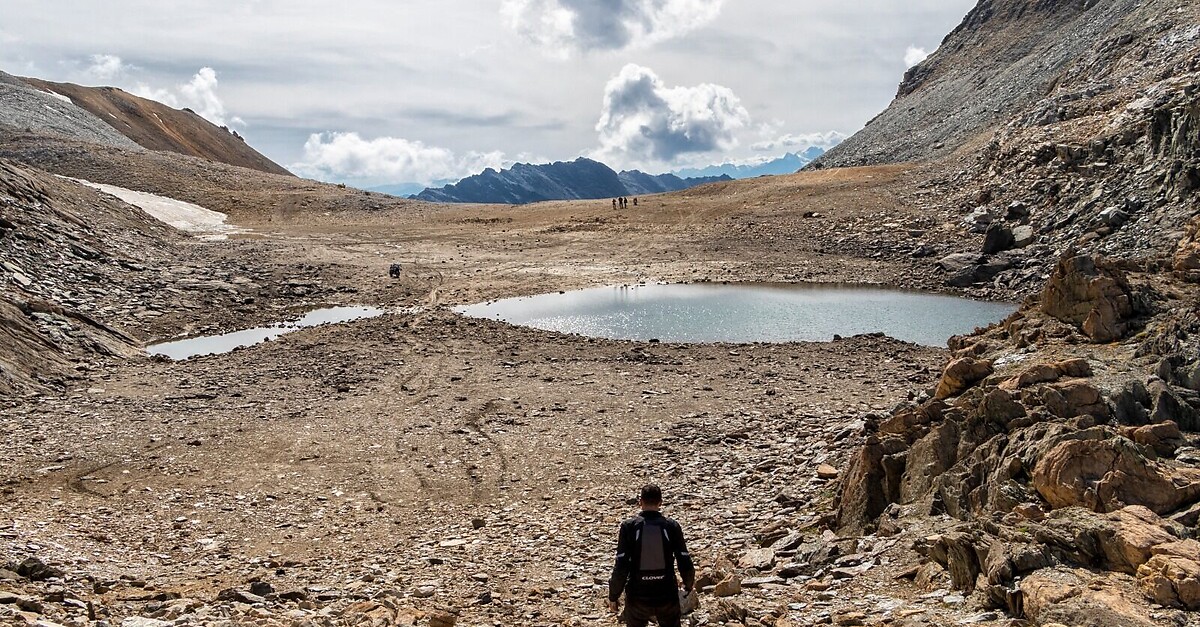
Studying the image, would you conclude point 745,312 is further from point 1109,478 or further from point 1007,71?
point 1007,71

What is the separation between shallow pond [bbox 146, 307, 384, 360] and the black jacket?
21.7m

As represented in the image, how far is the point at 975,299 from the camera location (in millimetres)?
35406

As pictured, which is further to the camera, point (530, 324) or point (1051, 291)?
point (530, 324)

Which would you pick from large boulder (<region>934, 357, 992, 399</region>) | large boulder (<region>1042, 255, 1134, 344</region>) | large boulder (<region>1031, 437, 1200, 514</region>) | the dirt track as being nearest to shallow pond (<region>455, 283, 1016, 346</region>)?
the dirt track

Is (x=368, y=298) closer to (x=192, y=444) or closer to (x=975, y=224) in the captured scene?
→ (x=192, y=444)

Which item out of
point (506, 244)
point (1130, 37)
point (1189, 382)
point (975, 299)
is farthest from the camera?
point (1130, 37)

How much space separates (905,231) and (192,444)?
40.9 metres

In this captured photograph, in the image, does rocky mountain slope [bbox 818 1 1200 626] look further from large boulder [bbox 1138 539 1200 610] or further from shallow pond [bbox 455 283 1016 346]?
shallow pond [bbox 455 283 1016 346]

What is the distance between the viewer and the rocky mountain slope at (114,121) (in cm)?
8725

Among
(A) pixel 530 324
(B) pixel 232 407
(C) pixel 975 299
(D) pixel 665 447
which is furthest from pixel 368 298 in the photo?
(C) pixel 975 299

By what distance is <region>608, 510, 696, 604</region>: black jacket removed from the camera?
786 cm

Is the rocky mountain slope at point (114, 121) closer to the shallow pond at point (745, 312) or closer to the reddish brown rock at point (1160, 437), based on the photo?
the shallow pond at point (745, 312)

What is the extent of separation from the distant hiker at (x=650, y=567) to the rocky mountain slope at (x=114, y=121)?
296 ft

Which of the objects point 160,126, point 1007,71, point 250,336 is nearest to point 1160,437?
point 250,336
